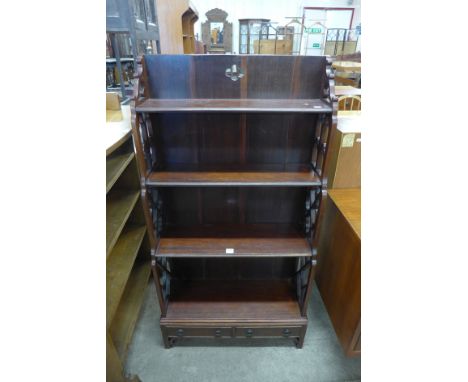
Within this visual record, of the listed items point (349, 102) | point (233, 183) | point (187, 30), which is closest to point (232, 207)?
point (233, 183)

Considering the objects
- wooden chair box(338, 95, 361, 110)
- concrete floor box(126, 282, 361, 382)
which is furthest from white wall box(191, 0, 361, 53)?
concrete floor box(126, 282, 361, 382)

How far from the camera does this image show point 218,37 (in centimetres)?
689

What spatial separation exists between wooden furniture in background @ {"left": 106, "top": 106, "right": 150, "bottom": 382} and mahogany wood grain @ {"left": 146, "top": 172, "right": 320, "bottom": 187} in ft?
0.71

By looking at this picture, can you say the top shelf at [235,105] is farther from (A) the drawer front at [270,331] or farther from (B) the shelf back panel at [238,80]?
(A) the drawer front at [270,331]

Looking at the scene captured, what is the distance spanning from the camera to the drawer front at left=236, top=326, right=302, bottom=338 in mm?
1501

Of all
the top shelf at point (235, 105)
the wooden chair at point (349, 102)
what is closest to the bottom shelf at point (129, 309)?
the top shelf at point (235, 105)

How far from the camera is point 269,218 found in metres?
1.54

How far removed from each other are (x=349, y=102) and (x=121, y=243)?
2.25 meters

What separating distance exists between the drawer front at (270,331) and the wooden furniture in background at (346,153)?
86 cm

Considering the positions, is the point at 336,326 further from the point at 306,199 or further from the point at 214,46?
the point at 214,46

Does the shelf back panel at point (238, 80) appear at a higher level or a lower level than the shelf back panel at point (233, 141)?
higher

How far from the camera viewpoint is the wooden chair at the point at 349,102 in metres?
2.38

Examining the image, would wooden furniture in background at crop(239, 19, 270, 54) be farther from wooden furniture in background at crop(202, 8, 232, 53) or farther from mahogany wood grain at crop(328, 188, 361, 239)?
mahogany wood grain at crop(328, 188, 361, 239)

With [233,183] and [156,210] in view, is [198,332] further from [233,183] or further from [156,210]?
[233,183]
